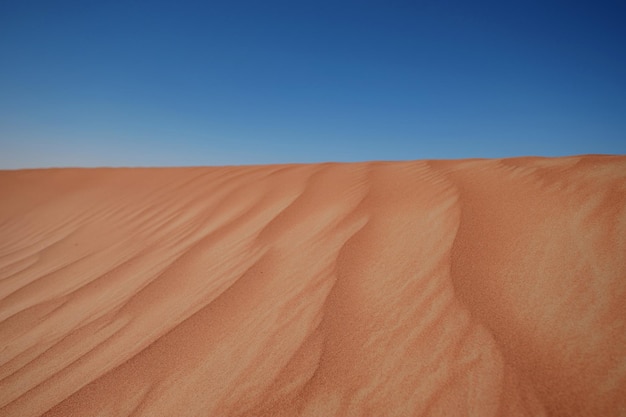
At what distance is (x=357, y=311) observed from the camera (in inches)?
50.4

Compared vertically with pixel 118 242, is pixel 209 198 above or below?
above

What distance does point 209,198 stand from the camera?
3.66 meters

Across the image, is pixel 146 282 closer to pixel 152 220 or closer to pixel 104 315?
pixel 104 315

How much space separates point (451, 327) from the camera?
109 cm

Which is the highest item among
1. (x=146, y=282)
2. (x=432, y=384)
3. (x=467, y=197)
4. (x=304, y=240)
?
(x=467, y=197)

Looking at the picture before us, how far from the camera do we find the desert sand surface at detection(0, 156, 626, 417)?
921 millimetres

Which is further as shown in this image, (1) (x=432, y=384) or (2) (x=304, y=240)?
(2) (x=304, y=240)

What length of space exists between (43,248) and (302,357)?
3.39 meters

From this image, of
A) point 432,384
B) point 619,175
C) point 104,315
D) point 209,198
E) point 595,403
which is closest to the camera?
point 595,403

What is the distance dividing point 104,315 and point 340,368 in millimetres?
1311

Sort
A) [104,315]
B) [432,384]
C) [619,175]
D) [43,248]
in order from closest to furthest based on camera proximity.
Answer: [432,384]
[104,315]
[619,175]
[43,248]

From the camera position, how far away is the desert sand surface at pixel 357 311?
36.3 inches

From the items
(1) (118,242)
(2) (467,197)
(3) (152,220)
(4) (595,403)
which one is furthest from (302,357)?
(3) (152,220)

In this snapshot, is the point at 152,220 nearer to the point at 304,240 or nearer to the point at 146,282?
the point at 146,282
